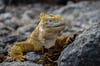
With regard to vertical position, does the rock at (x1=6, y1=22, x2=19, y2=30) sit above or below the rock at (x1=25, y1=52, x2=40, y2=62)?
below

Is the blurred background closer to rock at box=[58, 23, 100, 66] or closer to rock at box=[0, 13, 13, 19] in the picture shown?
rock at box=[0, 13, 13, 19]

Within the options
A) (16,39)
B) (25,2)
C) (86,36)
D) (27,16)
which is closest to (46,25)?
(86,36)

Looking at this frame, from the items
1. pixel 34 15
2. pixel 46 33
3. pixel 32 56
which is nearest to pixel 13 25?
pixel 34 15

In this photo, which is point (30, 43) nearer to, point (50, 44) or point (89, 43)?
point (50, 44)

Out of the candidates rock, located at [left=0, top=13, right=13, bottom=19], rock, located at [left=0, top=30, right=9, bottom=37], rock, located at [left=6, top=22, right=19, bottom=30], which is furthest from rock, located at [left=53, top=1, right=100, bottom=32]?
rock, located at [left=0, top=30, right=9, bottom=37]

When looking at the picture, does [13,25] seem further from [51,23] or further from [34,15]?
[51,23]

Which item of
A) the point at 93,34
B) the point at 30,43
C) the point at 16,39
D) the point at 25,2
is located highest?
the point at 93,34
